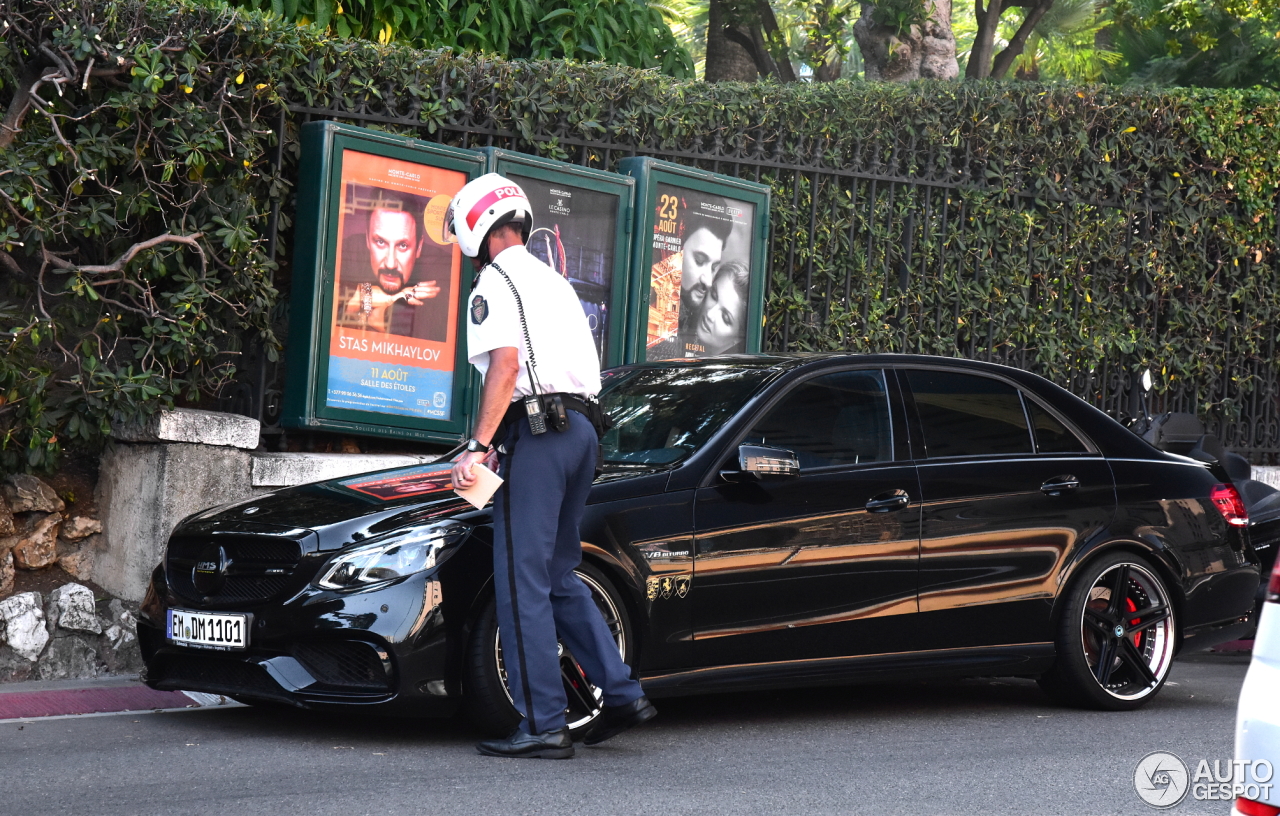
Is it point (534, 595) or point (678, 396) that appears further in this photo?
point (678, 396)

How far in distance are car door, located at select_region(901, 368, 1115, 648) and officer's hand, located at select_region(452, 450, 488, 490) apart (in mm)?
2005

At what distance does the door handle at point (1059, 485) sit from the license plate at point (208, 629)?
3333 mm

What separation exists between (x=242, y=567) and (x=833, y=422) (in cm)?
238

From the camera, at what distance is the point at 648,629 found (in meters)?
5.53

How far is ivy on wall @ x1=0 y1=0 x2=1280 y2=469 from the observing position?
750cm

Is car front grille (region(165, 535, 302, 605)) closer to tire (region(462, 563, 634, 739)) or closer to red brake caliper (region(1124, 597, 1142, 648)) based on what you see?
tire (region(462, 563, 634, 739))

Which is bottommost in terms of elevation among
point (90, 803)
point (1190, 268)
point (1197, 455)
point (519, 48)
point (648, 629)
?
point (90, 803)

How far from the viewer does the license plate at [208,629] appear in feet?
17.4

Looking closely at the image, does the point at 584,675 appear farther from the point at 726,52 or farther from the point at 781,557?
the point at 726,52

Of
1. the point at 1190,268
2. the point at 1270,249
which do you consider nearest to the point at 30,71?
the point at 1190,268

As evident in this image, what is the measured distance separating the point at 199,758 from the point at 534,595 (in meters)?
1.25

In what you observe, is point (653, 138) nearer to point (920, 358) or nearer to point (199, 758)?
point (920, 358)

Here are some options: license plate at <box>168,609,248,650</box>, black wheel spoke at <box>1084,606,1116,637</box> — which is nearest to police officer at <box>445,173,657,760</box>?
license plate at <box>168,609,248,650</box>

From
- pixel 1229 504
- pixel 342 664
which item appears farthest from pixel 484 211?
pixel 1229 504
